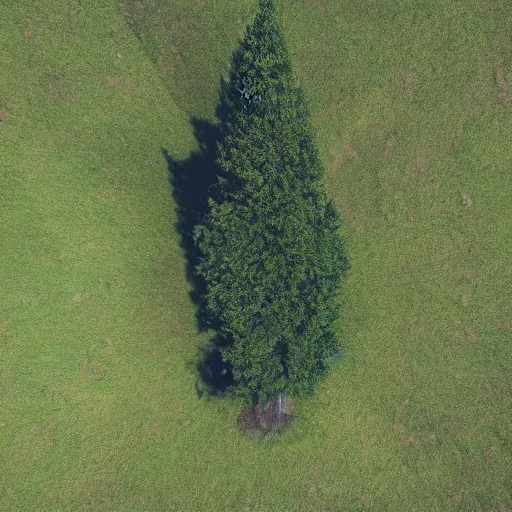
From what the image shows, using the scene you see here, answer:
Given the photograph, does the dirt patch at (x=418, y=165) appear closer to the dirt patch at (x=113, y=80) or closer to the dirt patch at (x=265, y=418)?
the dirt patch at (x=265, y=418)

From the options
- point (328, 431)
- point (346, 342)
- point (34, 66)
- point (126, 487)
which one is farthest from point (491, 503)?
point (34, 66)

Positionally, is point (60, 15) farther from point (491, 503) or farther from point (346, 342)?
point (491, 503)

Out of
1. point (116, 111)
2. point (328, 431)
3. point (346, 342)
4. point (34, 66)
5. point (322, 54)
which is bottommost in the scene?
point (328, 431)

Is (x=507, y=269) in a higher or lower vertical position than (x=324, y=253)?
lower

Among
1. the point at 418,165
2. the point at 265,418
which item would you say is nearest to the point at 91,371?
the point at 265,418

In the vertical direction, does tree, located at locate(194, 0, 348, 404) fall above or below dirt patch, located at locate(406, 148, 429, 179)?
above

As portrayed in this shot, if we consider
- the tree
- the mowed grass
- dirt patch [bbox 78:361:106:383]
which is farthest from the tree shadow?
dirt patch [bbox 78:361:106:383]

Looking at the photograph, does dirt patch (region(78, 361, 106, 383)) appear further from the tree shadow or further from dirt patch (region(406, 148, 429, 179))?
dirt patch (region(406, 148, 429, 179))
